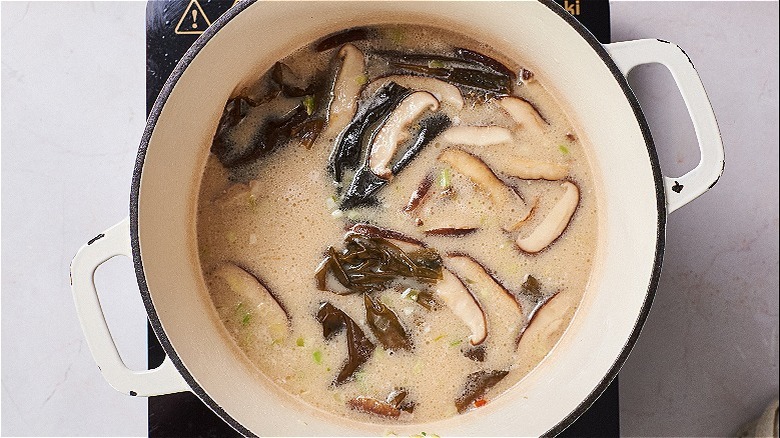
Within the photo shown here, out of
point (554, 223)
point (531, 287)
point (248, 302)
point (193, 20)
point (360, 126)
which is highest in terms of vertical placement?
point (193, 20)

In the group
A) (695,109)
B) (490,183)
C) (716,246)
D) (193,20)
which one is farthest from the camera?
(716,246)

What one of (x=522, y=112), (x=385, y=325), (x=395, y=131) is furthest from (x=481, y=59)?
(x=385, y=325)

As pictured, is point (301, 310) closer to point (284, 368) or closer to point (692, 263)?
point (284, 368)

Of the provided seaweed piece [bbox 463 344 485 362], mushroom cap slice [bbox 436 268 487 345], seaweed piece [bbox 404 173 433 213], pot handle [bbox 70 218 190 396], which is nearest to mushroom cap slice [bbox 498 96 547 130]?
seaweed piece [bbox 404 173 433 213]

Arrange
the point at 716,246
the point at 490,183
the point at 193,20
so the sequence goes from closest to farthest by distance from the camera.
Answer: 1. the point at 490,183
2. the point at 193,20
3. the point at 716,246

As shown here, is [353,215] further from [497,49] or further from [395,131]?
[497,49]

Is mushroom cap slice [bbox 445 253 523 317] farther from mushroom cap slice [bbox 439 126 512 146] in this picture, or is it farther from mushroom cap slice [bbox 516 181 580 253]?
mushroom cap slice [bbox 439 126 512 146]

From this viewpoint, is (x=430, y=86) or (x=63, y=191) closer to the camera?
(x=430, y=86)
